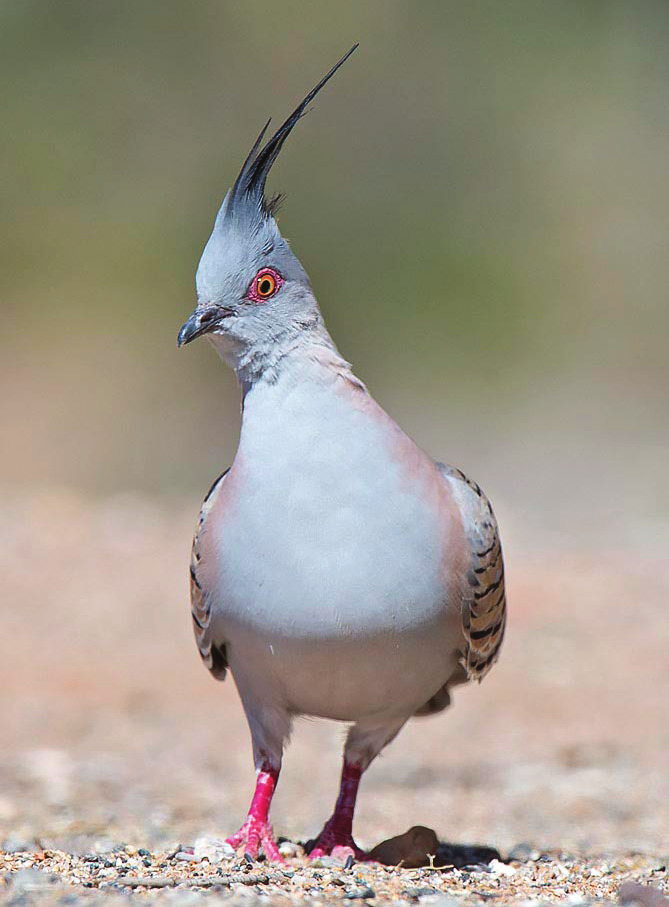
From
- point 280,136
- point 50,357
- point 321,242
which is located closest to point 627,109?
point 321,242

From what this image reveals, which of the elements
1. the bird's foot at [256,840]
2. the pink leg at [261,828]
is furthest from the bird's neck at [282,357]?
the bird's foot at [256,840]

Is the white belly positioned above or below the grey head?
below

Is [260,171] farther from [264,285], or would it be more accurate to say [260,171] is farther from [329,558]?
[329,558]

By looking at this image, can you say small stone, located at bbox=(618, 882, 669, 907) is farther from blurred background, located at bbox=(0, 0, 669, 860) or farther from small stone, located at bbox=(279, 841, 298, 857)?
blurred background, located at bbox=(0, 0, 669, 860)

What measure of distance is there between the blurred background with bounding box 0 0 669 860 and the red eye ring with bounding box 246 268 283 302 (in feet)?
22.5

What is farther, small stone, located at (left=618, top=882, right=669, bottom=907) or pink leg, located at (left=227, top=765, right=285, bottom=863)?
pink leg, located at (left=227, top=765, right=285, bottom=863)

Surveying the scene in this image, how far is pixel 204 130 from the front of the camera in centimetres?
2342

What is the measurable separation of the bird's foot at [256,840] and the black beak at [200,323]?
1.99 meters

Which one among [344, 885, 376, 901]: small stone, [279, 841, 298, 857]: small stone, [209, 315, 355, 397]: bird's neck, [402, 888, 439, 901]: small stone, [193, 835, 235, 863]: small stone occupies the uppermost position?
[209, 315, 355, 397]: bird's neck

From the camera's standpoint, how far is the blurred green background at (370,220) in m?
21.0

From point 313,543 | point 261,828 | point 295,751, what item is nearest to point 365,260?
point 295,751

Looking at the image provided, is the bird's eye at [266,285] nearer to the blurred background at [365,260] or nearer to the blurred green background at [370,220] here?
the blurred background at [365,260]

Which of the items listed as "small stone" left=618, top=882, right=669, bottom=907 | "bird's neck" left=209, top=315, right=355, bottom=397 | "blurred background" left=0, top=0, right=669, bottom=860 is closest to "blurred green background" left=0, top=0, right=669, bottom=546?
"blurred background" left=0, top=0, right=669, bottom=860

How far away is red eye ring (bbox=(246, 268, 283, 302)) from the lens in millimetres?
5191
